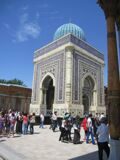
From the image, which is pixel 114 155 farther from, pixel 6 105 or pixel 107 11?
pixel 6 105

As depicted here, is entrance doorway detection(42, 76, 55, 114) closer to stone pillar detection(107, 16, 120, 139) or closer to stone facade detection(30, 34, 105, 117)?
stone facade detection(30, 34, 105, 117)

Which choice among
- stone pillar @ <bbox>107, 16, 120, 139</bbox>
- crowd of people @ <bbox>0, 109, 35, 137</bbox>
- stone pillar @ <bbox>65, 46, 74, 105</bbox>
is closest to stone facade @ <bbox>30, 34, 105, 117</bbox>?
stone pillar @ <bbox>65, 46, 74, 105</bbox>

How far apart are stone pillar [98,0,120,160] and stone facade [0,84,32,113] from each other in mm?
20833

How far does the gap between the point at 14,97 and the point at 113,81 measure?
21875mm

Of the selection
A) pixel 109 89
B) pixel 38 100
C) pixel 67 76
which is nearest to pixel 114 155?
pixel 109 89

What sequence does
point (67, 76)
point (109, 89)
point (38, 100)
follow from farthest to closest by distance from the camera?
1. point (38, 100)
2. point (67, 76)
3. point (109, 89)

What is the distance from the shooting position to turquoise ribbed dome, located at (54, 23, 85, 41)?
824 inches

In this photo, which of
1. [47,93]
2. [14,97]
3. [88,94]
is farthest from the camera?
[14,97]

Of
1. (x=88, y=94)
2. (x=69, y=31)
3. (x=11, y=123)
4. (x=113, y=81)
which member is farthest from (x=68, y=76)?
(x=113, y=81)

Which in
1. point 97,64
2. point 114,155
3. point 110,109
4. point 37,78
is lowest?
point 114,155

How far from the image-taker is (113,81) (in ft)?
12.9

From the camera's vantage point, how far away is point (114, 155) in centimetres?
366

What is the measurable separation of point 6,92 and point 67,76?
33.8 ft

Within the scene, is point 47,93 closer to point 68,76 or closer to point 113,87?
point 68,76
